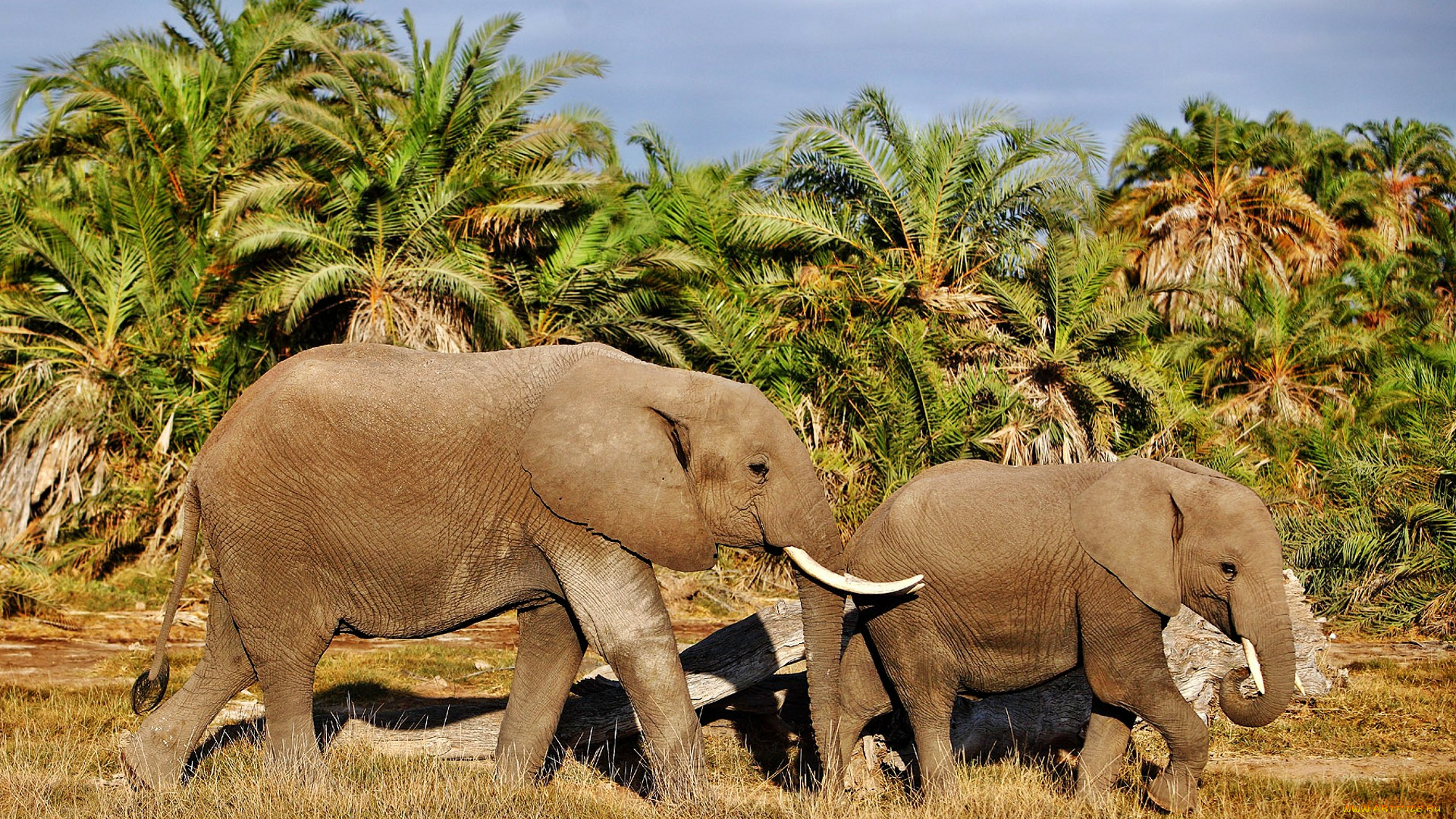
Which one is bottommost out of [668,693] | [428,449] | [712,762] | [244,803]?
[712,762]

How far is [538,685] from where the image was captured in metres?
7.68

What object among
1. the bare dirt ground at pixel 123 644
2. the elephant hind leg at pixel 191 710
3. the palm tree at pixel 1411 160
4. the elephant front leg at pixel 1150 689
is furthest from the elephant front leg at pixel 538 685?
the palm tree at pixel 1411 160

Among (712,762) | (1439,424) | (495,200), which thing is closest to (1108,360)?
(1439,424)

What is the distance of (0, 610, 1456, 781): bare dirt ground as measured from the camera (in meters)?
12.4

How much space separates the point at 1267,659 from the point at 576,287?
1322 cm

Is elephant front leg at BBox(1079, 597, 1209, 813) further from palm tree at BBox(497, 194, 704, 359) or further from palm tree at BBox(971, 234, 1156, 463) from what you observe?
palm tree at BBox(497, 194, 704, 359)

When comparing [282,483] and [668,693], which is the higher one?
[282,483]

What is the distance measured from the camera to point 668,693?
7.03 meters

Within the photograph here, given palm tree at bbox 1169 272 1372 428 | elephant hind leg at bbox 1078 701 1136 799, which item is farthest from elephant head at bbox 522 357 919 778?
palm tree at bbox 1169 272 1372 428

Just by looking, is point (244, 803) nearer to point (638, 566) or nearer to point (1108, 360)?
point (638, 566)

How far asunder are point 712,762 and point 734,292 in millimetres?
11391

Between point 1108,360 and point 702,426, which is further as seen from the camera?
point 1108,360

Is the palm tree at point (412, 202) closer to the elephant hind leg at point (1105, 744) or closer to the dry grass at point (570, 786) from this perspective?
the dry grass at point (570, 786)

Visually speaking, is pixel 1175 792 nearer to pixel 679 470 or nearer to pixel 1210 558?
pixel 1210 558
